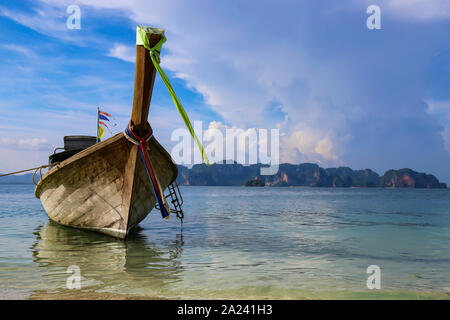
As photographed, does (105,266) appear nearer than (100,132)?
Yes

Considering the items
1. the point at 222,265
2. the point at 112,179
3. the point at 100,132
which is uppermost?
the point at 100,132

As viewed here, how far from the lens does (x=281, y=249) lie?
1022cm

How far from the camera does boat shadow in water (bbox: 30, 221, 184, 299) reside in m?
5.75

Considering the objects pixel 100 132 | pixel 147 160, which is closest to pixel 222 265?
pixel 147 160

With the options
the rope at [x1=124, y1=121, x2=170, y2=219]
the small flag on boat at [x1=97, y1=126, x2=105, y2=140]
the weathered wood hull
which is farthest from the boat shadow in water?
the small flag on boat at [x1=97, y1=126, x2=105, y2=140]

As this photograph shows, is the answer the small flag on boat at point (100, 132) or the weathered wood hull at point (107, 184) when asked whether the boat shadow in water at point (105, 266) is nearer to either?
the weathered wood hull at point (107, 184)

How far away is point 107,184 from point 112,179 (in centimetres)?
24

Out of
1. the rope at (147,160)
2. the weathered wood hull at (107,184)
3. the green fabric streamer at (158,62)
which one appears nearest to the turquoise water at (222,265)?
the weathered wood hull at (107,184)

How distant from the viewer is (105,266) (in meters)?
7.65

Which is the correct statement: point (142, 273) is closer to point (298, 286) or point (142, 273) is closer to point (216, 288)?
point (216, 288)

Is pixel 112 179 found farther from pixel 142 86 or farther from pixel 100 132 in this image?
pixel 100 132

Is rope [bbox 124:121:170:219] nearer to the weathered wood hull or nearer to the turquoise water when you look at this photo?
the weathered wood hull

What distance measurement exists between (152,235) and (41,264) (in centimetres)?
555
